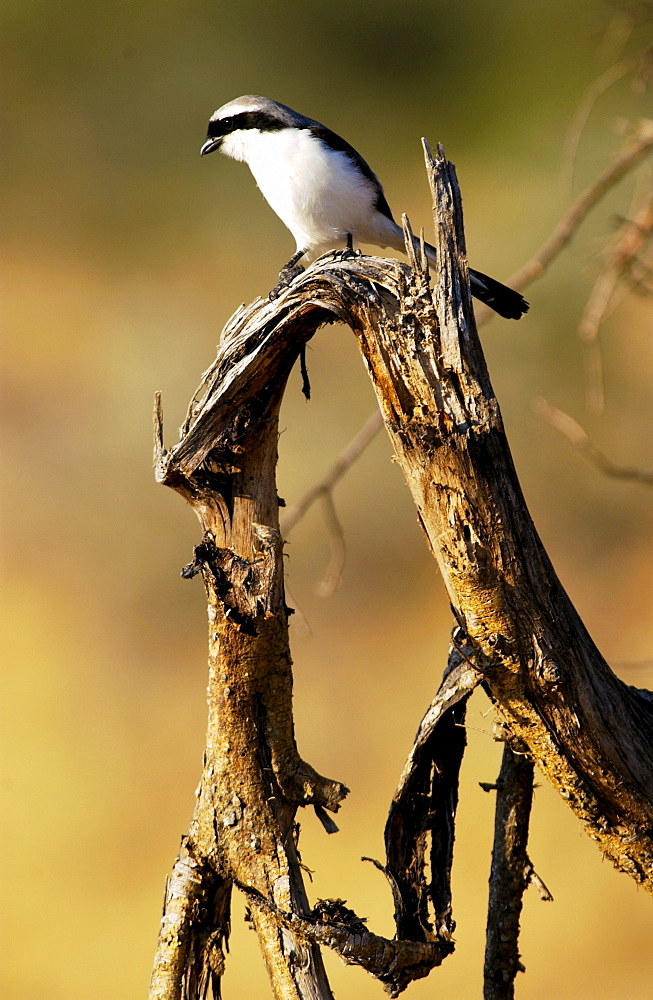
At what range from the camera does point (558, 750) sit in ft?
3.85

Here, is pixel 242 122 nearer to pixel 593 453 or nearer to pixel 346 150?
pixel 346 150

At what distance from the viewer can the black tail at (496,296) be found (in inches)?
67.6

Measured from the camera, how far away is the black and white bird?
2.02m

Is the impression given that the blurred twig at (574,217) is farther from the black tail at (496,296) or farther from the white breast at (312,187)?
the white breast at (312,187)

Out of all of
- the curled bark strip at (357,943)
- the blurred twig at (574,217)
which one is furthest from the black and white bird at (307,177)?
the curled bark strip at (357,943)


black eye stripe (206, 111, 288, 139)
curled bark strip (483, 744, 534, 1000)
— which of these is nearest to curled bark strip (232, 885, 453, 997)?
curled bark strip (483, 744, 534, 1000)

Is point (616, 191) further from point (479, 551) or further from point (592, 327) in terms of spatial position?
point (479, 551)

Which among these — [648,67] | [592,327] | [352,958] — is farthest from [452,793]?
[648,67]

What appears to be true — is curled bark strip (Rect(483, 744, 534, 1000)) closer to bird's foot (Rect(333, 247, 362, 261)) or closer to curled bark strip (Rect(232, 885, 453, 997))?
curled bark strip (Rect(232, 885, 453, 997))

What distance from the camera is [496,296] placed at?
68.0 inches

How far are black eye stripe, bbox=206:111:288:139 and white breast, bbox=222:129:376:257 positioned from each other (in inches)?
0.5

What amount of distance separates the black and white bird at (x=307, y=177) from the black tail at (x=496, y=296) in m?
0.26

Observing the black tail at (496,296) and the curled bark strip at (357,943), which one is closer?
the curled bark strip at (357,943)

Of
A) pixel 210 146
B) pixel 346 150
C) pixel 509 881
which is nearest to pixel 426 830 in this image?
pixel 509 881
